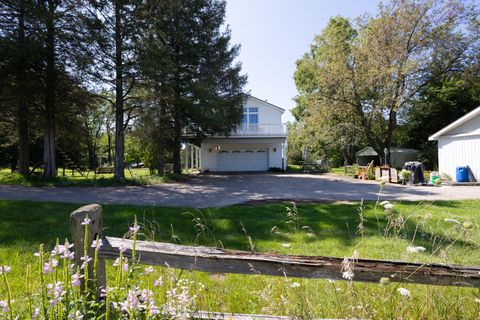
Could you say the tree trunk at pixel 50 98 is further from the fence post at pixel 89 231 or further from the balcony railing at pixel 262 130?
the balcony railing at pixel 262 130

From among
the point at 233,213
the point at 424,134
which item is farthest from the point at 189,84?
the point at 424,134

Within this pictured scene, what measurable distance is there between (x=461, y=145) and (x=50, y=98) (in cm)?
2162

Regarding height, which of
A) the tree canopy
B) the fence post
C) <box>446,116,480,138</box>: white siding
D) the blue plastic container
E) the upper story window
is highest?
the tree canopy

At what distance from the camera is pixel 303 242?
452cm

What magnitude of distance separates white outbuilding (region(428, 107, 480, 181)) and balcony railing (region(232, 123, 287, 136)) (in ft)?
39.2

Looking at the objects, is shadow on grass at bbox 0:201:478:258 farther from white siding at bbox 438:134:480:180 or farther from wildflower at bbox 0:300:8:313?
white siding at bbox 438:134:480:180

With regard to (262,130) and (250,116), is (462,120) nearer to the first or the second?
(262,130)

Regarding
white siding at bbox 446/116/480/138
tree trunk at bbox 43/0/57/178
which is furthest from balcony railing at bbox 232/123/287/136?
tree trunk at bbox 43/0/57/178

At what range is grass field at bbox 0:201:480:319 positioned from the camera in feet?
6.64

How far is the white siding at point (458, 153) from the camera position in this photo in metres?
15.3

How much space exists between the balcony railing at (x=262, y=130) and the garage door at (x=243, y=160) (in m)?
2.21

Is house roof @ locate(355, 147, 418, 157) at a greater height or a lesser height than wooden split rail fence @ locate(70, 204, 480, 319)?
greater

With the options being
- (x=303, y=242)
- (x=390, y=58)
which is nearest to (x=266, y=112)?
(x=390, y=58)

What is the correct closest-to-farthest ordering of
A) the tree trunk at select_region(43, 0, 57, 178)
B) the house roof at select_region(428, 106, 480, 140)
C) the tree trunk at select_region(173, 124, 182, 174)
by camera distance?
the tree trunk at select_region(43, 0, 57, 178)
the house roof at select_region(428, 106, 480, 140)
the tree trunk at select_region(173, 124, 182, 174)
